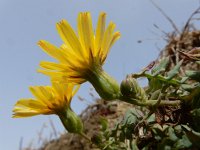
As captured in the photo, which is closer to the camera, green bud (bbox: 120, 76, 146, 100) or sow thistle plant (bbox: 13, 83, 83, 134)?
green bud (bbox: 120, 76, 146, 100)

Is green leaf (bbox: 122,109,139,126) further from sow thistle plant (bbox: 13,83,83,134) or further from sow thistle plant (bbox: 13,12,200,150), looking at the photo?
sow thistle plant (bbox: 13,83,83,134)

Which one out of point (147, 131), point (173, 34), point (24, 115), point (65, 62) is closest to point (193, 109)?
point (147, 131)

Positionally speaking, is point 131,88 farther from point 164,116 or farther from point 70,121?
point 70,121

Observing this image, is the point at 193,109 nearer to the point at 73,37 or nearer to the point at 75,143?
the point at 73,37

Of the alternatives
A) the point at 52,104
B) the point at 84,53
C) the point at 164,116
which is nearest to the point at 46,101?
the point at 52,104

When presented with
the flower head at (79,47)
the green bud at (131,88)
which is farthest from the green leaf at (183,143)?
the flower head at (79,47)

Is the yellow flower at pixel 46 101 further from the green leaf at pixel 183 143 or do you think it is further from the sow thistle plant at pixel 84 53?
the green leaf at pixel 183 143

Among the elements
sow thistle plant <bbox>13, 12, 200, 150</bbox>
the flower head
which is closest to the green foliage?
sow thistle plant <bbox>13, 12, 200, 150</bbox>
